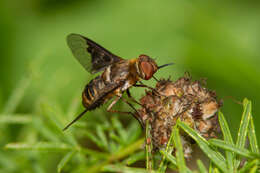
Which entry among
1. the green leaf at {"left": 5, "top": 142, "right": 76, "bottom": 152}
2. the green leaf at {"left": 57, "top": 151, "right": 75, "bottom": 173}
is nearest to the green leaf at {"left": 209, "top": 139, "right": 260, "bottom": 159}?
the green leaf at {"left": 57, "top": 151, "right": 75, "bottom": 173}

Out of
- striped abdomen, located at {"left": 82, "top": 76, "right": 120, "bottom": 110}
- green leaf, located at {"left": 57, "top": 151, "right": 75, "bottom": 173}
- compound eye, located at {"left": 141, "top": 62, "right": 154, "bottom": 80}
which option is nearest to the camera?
green leaf, located at {"left": 57, "top": 151, "right": 75, "bottom": 173}

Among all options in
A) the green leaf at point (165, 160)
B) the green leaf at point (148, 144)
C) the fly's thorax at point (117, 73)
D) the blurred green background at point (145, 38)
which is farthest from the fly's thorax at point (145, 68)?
the blurred green background at point (145, 38)

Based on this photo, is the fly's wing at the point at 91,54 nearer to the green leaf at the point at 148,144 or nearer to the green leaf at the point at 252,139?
the green leaf at the point at 148,144

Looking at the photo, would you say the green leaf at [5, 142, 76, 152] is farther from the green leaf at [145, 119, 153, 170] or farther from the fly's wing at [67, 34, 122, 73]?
the fly's wing at [67, 34, 122, 73]

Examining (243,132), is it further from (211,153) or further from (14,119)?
(14,119)

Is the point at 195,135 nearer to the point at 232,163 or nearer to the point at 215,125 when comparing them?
the point at 232,163
